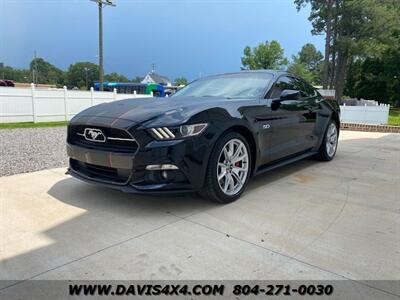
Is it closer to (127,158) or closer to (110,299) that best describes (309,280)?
(110,299)

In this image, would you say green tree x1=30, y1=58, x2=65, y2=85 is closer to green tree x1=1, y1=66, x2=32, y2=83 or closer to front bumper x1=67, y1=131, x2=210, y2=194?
green tree x1=1, y1=66, x2=32, y2=83

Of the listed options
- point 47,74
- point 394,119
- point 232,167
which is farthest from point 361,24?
point 47,74

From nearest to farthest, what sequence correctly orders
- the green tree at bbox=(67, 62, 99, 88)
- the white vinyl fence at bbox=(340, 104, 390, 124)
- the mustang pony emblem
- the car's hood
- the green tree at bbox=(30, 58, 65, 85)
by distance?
the car's hood < the mustang pony emblem < the white vinyl fence at bbox=(340, 104, 390, 124) < the green tree at bbox=(67, 62, 99, 88) < the green tree at bbox=(30, 58, 65, 85)

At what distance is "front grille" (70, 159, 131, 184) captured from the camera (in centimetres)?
306

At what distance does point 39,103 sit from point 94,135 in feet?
39.8

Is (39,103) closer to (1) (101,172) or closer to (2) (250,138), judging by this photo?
(1) (101,172)

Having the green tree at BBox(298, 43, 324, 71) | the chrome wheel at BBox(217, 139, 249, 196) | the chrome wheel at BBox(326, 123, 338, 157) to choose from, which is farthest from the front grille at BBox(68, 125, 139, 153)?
the green tree at BBox(298, 43, 324, 71)

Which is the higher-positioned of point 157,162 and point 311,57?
point 311,57

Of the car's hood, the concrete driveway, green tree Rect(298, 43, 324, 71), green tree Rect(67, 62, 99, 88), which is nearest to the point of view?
the concrete driveway

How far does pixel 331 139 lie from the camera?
561cm

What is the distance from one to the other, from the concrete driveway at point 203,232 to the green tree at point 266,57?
36447 mm

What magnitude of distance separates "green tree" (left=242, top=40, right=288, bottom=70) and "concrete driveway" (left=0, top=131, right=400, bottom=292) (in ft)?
120

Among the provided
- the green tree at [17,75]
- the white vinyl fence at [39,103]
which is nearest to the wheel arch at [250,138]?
the white vinyl fence at [39,103]

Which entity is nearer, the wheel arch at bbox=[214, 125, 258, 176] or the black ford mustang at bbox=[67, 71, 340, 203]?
the black ford mustang at bbox=[67, 71, 340, 203]
